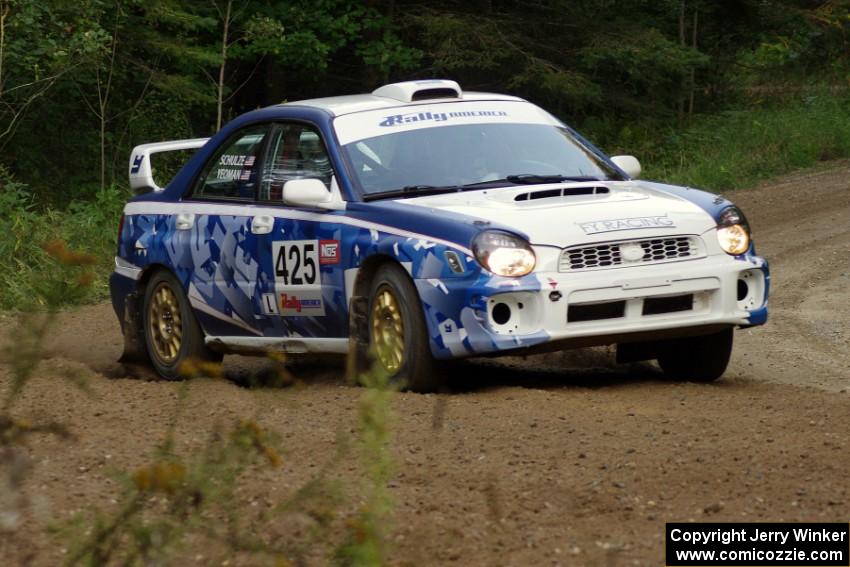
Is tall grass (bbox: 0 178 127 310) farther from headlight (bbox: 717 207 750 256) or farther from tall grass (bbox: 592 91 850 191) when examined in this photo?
tall grass (bbox: 592 91 850 191)

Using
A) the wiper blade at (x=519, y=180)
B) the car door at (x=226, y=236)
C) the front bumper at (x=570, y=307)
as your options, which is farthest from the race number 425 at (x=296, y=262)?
the front bumper at (x=570, y=307)

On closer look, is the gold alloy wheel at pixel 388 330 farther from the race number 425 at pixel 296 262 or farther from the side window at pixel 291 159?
the side window at pixel 291 159

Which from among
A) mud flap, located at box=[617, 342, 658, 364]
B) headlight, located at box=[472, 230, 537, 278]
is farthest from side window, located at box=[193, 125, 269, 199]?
mud flap, located at box=[617, 342, 658, 364]

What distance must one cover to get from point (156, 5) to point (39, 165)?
11.6 ft

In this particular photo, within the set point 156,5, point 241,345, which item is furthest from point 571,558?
point 156,5

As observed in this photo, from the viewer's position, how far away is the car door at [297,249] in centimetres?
817

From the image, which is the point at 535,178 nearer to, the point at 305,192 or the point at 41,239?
the point at 305,192

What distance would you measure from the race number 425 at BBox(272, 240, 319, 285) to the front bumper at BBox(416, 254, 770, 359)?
1.00m

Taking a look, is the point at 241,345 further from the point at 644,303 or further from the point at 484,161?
the point at 644,303

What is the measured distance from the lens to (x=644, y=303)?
24.6ft

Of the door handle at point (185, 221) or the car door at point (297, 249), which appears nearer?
the car door at point (297, 249)

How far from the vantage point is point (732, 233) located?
787 centimetres

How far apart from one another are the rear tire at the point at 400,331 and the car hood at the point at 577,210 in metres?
0.41

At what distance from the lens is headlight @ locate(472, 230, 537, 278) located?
287 inches
